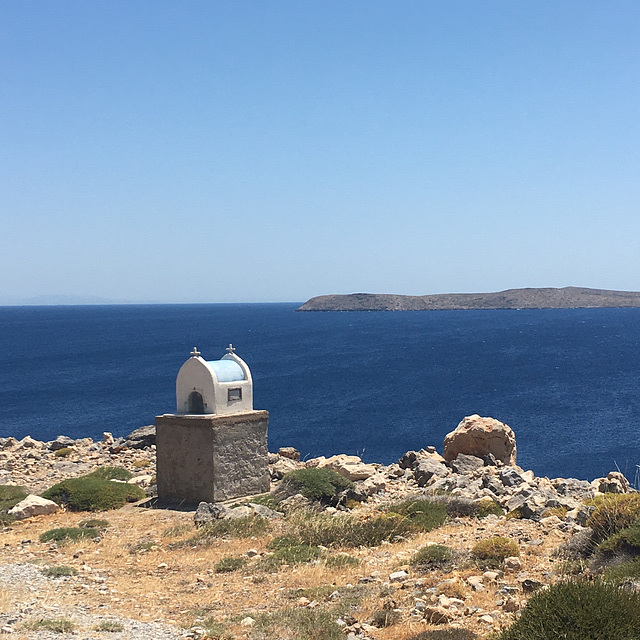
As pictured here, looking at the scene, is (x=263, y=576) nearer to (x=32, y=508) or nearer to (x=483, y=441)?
(x=32, y=508)

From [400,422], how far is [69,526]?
4156 centimetres

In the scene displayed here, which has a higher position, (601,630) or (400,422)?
(601,630)

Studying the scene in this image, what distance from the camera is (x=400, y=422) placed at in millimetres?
54906

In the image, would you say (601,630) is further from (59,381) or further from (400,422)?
(59,381)

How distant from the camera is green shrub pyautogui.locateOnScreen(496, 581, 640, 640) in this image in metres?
6.40

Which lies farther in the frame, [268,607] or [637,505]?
[637,505]

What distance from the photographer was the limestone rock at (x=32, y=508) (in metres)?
15.9

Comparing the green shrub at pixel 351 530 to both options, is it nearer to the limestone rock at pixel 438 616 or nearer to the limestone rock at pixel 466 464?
the limestone rock at pixel 438 616

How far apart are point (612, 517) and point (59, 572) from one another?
850 centimetres

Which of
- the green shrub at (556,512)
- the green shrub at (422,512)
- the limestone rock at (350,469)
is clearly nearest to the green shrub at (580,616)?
the green shrub at (556,512)

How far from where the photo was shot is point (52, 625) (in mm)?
8789

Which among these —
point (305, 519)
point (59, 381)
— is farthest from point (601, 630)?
point (59, 381)

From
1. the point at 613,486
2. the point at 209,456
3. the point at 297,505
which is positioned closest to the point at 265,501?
the point at 297,505

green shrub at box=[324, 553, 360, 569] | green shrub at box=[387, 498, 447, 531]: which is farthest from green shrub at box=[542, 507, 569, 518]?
green shrub at box=[324, 553, 360, 569]
